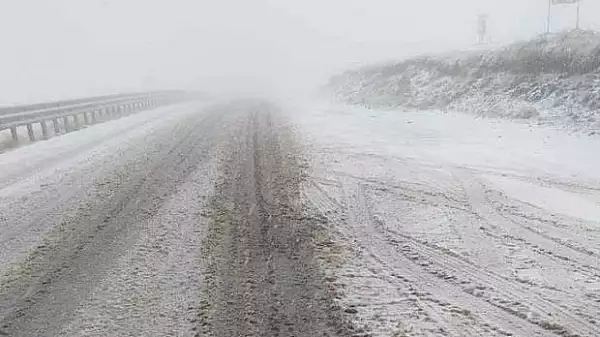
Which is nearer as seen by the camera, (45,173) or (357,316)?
(357,316)

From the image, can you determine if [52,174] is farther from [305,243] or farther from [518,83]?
[518,83]

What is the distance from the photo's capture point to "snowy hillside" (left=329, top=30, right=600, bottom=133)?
11.6 meters

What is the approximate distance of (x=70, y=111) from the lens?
16.3 meters

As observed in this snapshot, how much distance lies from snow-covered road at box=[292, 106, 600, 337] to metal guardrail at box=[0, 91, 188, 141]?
8197 millimetres

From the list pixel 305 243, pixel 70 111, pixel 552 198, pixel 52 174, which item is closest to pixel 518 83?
pixel 552 198

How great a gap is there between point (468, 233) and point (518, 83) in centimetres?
1038

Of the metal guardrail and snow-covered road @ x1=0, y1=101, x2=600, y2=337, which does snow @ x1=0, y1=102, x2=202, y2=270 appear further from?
the metal guardrail

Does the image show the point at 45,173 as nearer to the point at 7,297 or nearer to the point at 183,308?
the point at 7,297

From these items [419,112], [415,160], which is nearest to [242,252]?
[415,160]

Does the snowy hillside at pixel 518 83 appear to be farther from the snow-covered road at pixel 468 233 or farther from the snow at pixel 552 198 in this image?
the snow at pixel 552 198

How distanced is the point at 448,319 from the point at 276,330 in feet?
3.94

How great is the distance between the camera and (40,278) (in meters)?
4.20

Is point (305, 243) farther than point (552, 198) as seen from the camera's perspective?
No

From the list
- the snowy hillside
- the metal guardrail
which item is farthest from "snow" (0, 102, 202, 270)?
the snowy hillside
